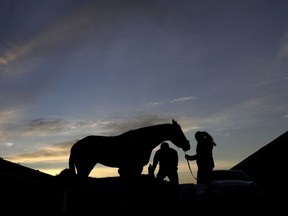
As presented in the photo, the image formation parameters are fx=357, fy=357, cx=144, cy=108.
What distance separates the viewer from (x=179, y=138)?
10617 millimetres

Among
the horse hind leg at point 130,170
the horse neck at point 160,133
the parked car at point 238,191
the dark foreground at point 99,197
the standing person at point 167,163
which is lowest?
the dark foreground at point 99,197

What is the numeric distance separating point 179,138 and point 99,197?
5408mm

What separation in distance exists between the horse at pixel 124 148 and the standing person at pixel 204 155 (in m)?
0.49

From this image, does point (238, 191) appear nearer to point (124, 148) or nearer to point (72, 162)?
point (124, 148)

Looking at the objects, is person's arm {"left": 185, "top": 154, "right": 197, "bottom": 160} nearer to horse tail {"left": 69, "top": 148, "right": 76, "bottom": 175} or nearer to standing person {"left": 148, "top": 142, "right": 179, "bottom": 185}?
standing person {"left": 148, "top": 142, "right": 179, "bottom": 185}

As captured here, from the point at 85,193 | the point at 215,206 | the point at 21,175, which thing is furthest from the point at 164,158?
the point at 85,193

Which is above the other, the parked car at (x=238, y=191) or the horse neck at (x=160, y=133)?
the horse neck at (x=160, y=133)

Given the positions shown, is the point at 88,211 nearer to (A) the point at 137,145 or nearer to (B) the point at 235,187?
(A) the point at 137,145

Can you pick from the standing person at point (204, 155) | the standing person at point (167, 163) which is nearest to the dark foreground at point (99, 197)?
the standing person at point (204, 155)

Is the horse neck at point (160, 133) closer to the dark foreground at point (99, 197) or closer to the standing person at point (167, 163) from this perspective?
the standing person at point (167, 163)

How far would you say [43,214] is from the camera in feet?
16.5

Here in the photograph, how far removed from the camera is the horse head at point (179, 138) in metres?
10.5

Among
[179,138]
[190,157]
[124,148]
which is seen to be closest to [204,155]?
[190,157]

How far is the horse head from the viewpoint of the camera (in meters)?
10.5
